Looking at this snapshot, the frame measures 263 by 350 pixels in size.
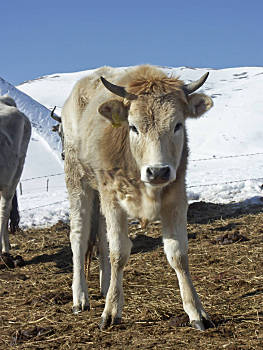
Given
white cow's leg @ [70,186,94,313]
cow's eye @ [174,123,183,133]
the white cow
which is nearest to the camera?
cow's eye @ [174,123,183,133]

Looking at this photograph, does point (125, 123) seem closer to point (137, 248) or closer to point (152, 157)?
point (152, 157)

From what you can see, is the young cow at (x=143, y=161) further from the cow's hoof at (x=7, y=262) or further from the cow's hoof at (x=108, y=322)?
the cow's hoof at (x=7, y=262)

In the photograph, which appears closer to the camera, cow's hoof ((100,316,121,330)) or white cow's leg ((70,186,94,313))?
cow's hoof ((100,316,121,330))

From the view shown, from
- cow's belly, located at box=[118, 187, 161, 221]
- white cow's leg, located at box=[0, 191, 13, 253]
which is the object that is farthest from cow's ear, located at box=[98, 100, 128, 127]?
white cow's leg, located at box=[0, 191, 13, 253]

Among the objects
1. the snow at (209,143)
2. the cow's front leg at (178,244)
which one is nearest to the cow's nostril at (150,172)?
the cow's front leg at (178,244)

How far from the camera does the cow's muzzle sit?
4219mm

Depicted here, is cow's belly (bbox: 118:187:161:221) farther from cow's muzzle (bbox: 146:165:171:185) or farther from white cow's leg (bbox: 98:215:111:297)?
white cow's leg (bbox: 98:215:111:297)

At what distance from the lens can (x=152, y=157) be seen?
14.3 feet

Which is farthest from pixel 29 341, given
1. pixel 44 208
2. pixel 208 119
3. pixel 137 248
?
pixel 208 119

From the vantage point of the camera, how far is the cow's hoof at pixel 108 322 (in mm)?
4688

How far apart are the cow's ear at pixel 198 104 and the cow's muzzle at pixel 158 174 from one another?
957mm

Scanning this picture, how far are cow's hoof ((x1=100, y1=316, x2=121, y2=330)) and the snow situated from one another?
7.76 meters

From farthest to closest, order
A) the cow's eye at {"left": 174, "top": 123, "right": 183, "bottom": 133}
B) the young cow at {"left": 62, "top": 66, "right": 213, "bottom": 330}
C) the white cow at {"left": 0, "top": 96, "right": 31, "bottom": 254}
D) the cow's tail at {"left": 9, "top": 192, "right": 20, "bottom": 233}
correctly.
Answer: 1. the cow's tail at {"left": 9, "top": 192, "right": 20, "bottom": 233}
2. the white cow at {"left": 0, "top": 96, "right": 31, "bottom": 254}
3. the cow's eye at {"left": 174, "top": 123, "right": 183, "bottom": 133}
4. the young cow at {"left": 62, "top": 66, "right": 213, "bottom": 330}

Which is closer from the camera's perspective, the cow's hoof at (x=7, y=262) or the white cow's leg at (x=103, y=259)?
the white cow's leg at (x=103, y=259)
